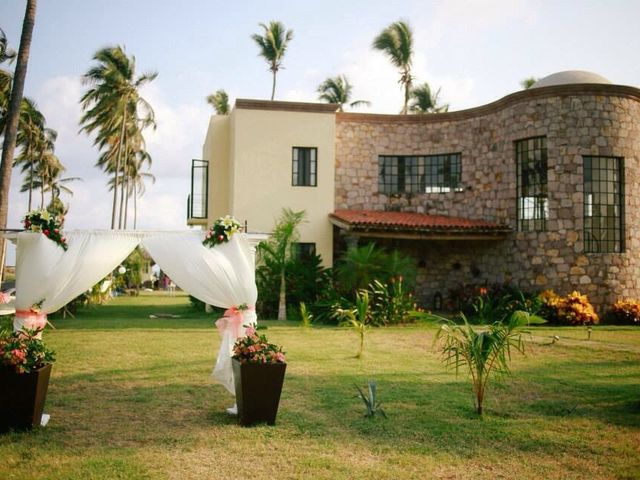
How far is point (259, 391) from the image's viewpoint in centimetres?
668

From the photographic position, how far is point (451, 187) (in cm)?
2078

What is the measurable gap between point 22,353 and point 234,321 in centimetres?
257

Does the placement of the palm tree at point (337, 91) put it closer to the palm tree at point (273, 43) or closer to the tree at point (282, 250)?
the palm tree at point (273, 43)

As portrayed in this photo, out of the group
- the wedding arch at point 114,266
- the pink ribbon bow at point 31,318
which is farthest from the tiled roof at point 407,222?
the pink ribbon bow at point 31,318

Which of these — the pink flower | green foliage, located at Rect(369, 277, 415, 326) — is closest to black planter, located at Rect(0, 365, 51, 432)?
the pink flower

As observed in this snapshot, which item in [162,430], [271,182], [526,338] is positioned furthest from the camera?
[271,182]

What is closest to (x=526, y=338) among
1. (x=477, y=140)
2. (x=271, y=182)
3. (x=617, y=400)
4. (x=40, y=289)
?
(x=617, y=400)

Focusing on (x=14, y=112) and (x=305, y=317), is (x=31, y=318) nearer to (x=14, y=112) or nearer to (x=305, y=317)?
(x=14, y=112)

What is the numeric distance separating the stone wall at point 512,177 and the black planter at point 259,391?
13.6 metres

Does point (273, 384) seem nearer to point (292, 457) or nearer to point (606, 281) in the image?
point (292, 457)

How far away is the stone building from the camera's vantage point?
18.2 metres

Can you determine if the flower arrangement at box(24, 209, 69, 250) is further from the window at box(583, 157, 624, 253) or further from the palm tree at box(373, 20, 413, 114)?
the palm tree at box(373, 20, 413, 114)

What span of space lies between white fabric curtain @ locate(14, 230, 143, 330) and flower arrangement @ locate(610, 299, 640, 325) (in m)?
15.1

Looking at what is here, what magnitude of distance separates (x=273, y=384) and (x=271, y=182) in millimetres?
13635
